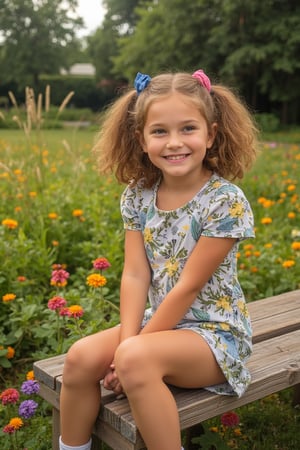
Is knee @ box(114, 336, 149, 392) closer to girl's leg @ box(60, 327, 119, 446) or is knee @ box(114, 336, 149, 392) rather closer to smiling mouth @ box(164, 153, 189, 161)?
girl's leg @ box(60, 327, 119, 446)

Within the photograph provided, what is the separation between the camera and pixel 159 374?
155cm

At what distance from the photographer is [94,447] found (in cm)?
177

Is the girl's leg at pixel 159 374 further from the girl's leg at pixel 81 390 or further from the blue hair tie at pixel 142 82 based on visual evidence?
the blue hair tie at pixel 142 82

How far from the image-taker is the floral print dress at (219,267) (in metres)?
1.73

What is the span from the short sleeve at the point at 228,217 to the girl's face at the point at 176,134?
0.13 metres

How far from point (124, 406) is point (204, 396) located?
221 mm

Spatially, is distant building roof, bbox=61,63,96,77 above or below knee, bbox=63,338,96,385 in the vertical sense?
below

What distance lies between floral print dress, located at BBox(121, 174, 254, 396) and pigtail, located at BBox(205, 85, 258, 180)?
0.29 feet

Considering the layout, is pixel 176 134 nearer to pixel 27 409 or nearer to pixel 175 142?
pixel 175 142

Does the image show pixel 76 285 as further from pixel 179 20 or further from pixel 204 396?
pixel 179 20

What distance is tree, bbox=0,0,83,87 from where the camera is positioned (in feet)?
124

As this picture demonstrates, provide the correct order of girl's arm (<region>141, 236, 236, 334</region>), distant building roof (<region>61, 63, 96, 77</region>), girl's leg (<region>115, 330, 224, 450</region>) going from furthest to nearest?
distant building roof (<region>61, 63, 96, 77</region>) → girl's arm (<region>141, 236, 236, 334</region>) → girl's leg (<region>115, 330, 224, 450</region>)

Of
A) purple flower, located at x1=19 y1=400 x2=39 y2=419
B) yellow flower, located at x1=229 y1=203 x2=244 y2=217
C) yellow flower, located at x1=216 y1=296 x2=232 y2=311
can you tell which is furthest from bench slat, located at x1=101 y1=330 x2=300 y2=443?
yellow flower, located at x1=229 y1=203 x2=244 y2=217

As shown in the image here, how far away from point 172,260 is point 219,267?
0.47ft
